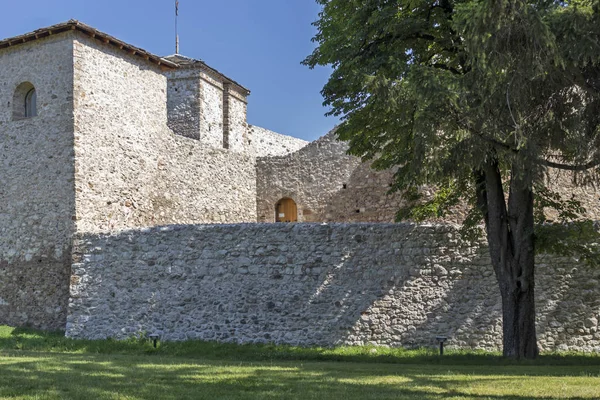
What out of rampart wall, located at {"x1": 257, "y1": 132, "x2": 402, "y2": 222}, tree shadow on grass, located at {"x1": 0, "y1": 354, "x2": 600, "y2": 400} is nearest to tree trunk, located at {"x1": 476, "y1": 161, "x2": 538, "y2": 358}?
tree shadow on grass, located at {"x1": 0, "y1": 354, "x2": 600, "y2": 400}

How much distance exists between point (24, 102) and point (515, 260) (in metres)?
13.9

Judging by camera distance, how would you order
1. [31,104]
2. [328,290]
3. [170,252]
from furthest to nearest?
1. [31,104]
2. [170,252]
3. [328,290]

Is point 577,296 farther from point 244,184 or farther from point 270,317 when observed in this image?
point 244,184

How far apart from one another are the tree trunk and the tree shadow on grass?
1648mm

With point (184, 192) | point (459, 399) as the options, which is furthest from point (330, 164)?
point (459, 399)

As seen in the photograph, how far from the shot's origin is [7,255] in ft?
56.7

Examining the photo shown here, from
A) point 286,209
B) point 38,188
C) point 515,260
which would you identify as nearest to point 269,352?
point 515,260

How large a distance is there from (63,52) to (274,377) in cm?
1197

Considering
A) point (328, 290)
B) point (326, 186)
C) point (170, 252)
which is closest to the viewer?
point (328, 290)

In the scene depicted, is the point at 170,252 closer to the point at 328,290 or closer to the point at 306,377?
the point at 328,290

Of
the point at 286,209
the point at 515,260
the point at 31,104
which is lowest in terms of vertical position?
the point at 515,260

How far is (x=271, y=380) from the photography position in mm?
8797

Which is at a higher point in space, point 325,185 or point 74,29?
point 74,29

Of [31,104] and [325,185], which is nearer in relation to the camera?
[31,104]
